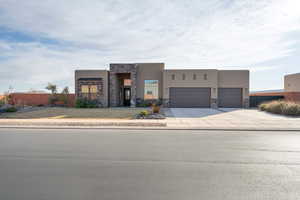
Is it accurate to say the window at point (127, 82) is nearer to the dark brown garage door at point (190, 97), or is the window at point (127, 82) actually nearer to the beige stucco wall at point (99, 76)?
the beige stucco wall at point (99, 76)

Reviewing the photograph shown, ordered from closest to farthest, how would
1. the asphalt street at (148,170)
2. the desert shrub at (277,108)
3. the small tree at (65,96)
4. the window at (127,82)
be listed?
the asphalt street at (148,170)
the desert shrub at (277,108)
the small tree at (65,96)
the window at (127,82)

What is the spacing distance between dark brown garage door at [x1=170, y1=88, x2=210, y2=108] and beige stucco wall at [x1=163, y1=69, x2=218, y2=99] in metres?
0.64

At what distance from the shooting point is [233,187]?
9.78 feet

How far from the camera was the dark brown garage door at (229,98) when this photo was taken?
64.3 feet

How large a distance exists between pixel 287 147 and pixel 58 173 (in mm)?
7021

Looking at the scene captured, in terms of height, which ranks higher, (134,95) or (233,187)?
(134,95)

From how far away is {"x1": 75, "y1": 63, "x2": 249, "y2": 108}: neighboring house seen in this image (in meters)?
19.3

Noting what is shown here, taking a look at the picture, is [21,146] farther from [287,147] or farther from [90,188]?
[287,147]

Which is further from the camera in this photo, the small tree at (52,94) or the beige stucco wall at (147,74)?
the small tree at (52,94)

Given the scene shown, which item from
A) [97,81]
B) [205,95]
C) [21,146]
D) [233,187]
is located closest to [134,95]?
[97,81]

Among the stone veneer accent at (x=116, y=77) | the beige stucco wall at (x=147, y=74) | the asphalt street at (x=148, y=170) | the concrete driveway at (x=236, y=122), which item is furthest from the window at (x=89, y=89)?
the asphalt street at (x=148, y=170)

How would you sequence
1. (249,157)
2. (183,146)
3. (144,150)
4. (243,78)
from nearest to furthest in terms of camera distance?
(249,157), (144,150), (183,146), (243,78)

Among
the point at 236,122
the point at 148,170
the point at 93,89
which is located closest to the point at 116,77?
the point at 93,89

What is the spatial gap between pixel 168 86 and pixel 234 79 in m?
8.40
